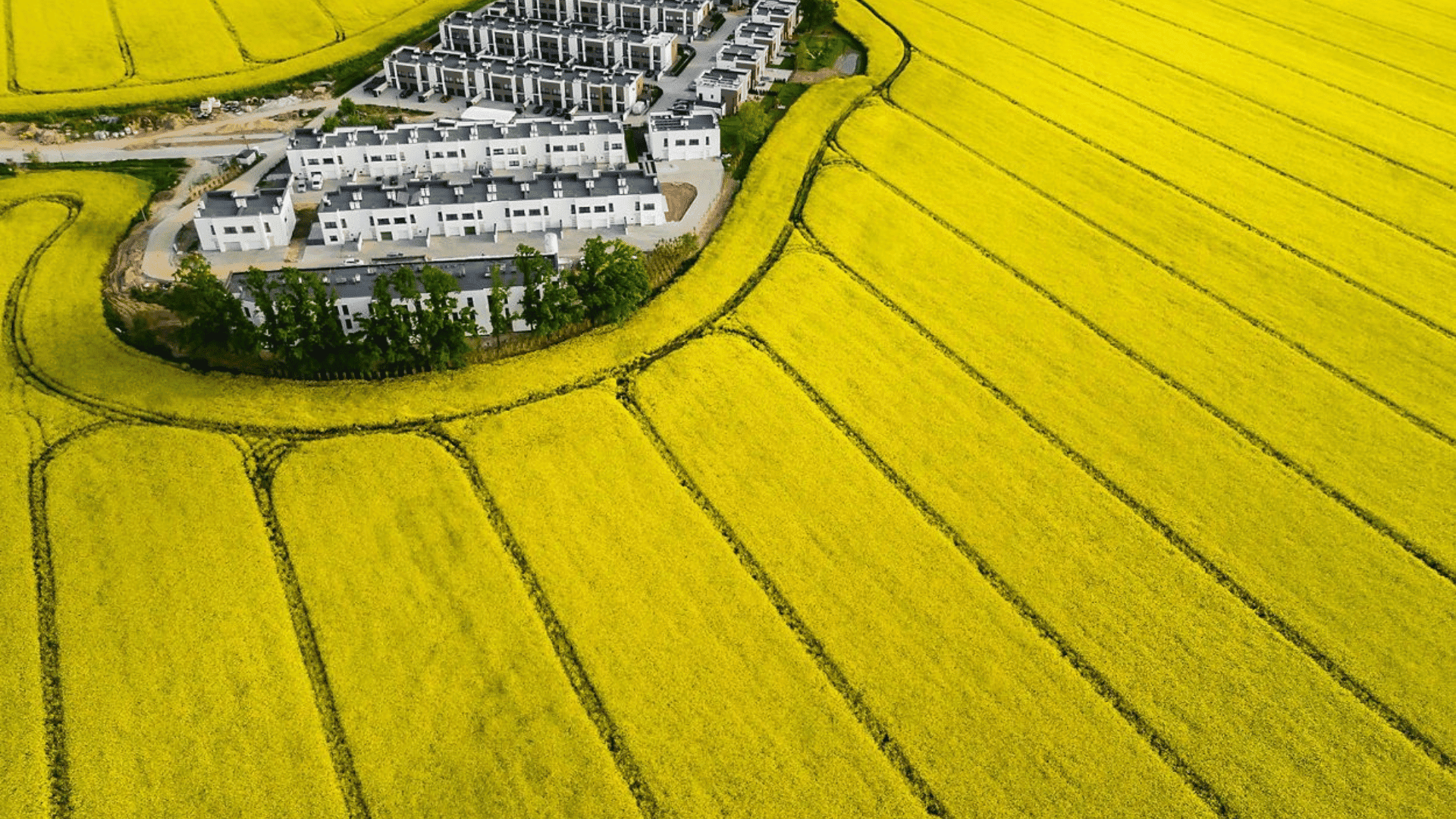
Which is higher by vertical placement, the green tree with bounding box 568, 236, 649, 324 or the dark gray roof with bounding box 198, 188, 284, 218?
the green tree with bounding box 568, 236, 649, 324

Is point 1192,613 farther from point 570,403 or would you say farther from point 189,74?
point 189,74

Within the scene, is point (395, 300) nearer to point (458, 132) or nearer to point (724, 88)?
point (458, 132)

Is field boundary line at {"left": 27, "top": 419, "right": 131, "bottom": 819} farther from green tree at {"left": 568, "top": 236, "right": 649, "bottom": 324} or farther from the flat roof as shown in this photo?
green tree at {"left": 568, "top": 236, "right": 649, "bottom": 324}

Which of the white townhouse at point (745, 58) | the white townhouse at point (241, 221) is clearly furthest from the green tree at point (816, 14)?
the white townhouse at point (241, 221)

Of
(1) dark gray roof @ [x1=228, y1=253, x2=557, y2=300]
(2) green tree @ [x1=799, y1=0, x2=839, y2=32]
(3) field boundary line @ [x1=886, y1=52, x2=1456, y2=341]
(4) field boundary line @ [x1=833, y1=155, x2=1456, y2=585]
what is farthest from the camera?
(2) green tree @ [x1=799, y1=0, x2=839, y2=32]

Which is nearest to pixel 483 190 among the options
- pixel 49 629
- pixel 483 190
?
pixel 483 190

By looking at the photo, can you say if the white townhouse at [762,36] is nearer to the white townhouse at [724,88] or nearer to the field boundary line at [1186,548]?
the white townhouse at [724,88]

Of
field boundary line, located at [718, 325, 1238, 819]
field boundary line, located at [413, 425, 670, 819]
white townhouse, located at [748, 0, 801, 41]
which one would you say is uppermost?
white townhouse, located at [748, 0, 801, 41]

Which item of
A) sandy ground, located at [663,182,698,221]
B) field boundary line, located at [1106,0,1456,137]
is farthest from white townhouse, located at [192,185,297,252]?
field boundary line, located at [1106,0,1456,137]
